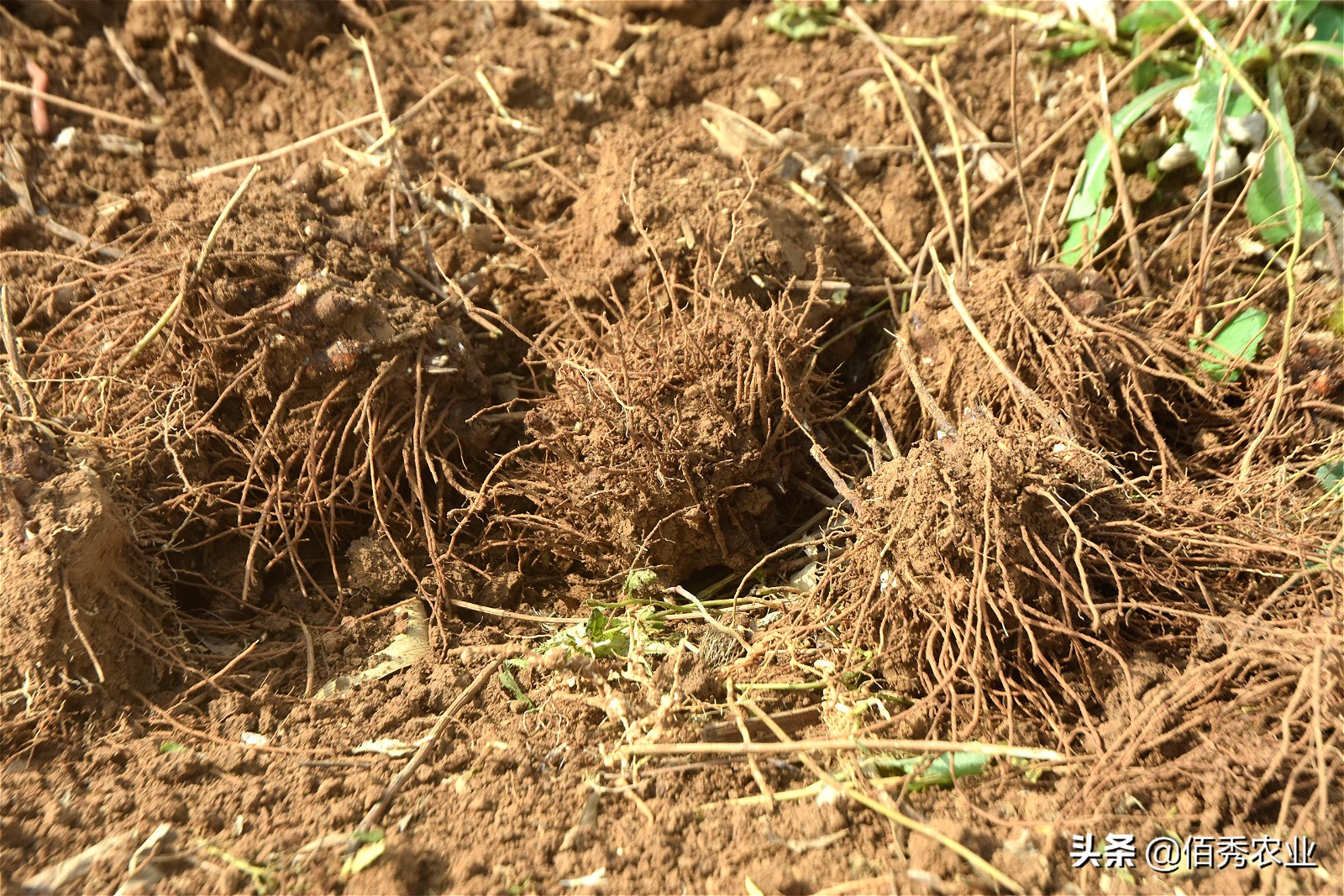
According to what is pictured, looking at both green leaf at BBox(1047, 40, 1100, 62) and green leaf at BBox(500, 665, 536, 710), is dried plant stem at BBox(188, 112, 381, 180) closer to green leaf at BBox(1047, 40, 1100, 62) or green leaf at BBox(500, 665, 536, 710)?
green leaf at BBox(500, 665, 536, 710)

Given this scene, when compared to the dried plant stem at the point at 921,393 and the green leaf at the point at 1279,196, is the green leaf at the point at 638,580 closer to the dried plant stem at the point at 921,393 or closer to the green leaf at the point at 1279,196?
the dried plant stem at the point at 921,393

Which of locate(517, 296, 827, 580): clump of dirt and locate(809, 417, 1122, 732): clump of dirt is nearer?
locate(809, 417, 1122, 732): clump of dirt

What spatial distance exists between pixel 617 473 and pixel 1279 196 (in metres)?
1.63

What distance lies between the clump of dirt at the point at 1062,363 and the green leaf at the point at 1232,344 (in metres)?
0.04

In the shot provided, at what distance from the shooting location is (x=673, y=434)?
1863mm

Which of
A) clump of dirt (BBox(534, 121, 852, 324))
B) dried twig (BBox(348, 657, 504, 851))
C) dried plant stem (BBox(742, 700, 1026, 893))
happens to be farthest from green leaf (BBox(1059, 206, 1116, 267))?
dried twig (BBox(348, 657, 504, 851))

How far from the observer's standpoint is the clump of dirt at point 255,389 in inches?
75.2

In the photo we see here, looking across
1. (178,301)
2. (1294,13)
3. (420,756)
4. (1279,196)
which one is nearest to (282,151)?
(178,301)

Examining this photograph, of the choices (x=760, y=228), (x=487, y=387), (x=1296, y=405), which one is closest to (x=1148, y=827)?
(x=1296, y=405)

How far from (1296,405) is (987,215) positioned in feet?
2.72

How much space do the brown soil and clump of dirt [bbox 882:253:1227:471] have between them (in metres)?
0.01

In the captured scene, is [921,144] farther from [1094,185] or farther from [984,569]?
[984,569]

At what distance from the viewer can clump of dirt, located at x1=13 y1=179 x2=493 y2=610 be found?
191 centimetres

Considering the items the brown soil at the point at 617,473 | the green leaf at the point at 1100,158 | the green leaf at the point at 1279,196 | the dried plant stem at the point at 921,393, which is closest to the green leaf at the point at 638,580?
the brown soil at the point at 617,473
